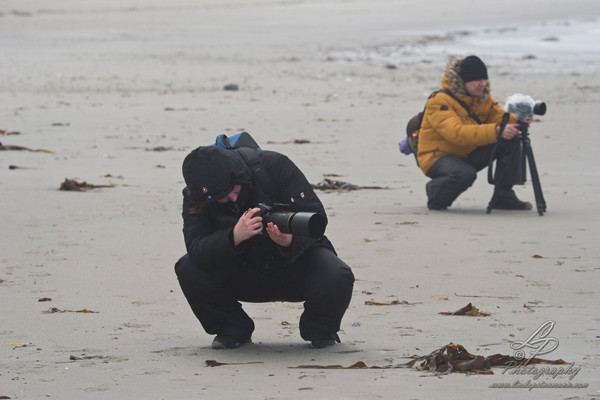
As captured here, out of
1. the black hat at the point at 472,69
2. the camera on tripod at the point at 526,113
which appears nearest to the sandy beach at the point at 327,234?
the camera on tripod at the point at 526,113

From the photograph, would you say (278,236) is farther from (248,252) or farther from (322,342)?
(322,342)

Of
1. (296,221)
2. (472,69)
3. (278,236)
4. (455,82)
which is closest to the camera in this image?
(296,221)

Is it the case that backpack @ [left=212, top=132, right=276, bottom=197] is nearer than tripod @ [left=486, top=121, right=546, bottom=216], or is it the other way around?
Answer: backpack @ [left=212, top=132, right=276, bottom=197]

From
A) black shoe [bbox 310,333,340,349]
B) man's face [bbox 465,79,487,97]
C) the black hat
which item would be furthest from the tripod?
black shoe [bbox 310,333,340,349]

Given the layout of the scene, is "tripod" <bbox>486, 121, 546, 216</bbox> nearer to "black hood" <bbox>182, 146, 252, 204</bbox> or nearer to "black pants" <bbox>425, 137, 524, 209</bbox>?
"black pants" <bbox>425, 137, 524, 209</bbox>

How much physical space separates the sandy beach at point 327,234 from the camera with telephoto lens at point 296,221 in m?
0.54

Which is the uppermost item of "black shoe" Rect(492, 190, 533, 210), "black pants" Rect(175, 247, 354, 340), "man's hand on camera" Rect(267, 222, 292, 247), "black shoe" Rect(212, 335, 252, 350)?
"man's hand on camera" Rect(267, 222, 292, 247)

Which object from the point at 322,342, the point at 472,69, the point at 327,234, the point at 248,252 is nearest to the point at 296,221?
the point at 248,252

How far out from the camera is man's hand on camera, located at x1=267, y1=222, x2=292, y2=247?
3.90m

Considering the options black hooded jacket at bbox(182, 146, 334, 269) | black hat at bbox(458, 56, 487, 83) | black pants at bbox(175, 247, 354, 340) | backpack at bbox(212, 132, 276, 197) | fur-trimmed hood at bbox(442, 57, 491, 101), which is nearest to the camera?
black hooded jacket at bbox(182, 146, 334, 269)

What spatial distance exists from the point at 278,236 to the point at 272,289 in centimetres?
46

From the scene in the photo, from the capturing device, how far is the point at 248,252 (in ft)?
→ 14.1

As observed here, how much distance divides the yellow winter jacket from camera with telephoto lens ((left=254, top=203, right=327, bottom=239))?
385 centimetres

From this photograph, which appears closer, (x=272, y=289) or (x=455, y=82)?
(x=272, y=289)
